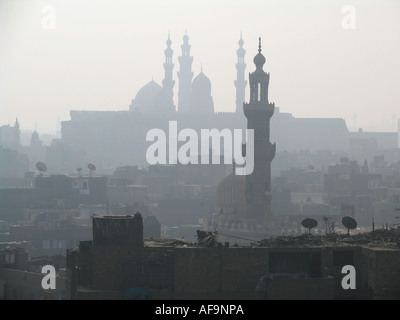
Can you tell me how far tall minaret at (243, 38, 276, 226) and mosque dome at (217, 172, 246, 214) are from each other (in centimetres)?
56

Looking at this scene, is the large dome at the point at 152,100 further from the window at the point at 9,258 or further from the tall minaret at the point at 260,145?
the window at the point at 9,258

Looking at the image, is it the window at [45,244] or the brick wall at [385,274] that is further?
the window at [45,244]

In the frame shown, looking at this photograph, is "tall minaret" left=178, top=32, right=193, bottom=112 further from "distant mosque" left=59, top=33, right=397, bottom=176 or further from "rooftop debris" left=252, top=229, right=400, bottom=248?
"rooftop debris" left=252, top=229, right=400, bottom=248

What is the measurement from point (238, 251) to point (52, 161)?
91129mm

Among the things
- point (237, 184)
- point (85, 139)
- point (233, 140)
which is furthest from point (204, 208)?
point (85, 139)

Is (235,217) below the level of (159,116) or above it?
below

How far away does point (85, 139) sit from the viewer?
5246 inches

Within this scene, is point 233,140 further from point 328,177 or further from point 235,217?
point 235,217

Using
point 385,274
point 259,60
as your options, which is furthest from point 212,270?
point 259,60

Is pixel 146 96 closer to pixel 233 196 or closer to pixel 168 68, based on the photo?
pixel 168 68

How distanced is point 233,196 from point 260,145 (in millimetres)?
2687

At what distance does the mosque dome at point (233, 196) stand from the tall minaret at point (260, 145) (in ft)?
1.82

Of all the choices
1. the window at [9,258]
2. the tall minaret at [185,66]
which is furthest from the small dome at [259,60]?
the tall minaret at [185,66]

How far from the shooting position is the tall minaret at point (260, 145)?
156 ft
